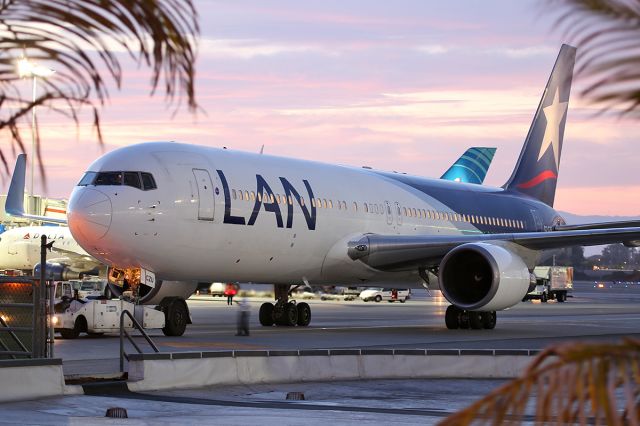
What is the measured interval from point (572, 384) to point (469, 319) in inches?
922

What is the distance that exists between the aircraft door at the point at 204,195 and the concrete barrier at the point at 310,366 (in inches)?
301

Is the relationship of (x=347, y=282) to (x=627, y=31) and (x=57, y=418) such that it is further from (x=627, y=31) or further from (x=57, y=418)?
(x=627, y=31)

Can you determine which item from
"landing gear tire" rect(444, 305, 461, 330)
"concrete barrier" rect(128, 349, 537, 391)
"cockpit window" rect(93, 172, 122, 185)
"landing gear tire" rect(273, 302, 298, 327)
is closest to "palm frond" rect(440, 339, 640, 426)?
"concrete barrier" rect(128, 349, 537, 391)

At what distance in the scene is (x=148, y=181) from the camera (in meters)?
20.7

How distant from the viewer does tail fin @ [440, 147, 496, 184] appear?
41938 millimetres

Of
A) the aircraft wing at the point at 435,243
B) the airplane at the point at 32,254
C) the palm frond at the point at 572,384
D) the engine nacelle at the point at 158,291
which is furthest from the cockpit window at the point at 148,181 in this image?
the airplane at the point at 32,254

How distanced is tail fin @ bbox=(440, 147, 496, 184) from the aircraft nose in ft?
76.4

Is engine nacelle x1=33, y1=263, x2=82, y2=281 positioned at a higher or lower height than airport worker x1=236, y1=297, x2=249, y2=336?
higher

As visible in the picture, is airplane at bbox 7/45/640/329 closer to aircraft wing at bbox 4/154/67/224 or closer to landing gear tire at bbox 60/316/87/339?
landing gear tire at bbox 60/316/87/339

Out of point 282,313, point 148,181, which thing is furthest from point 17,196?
point 148,181

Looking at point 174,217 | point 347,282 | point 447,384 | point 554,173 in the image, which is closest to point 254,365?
point 447,384

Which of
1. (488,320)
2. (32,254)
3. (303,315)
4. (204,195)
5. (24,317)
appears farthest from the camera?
(32,254)

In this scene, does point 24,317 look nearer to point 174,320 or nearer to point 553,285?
point 174,320

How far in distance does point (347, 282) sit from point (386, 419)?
54.9 feet
